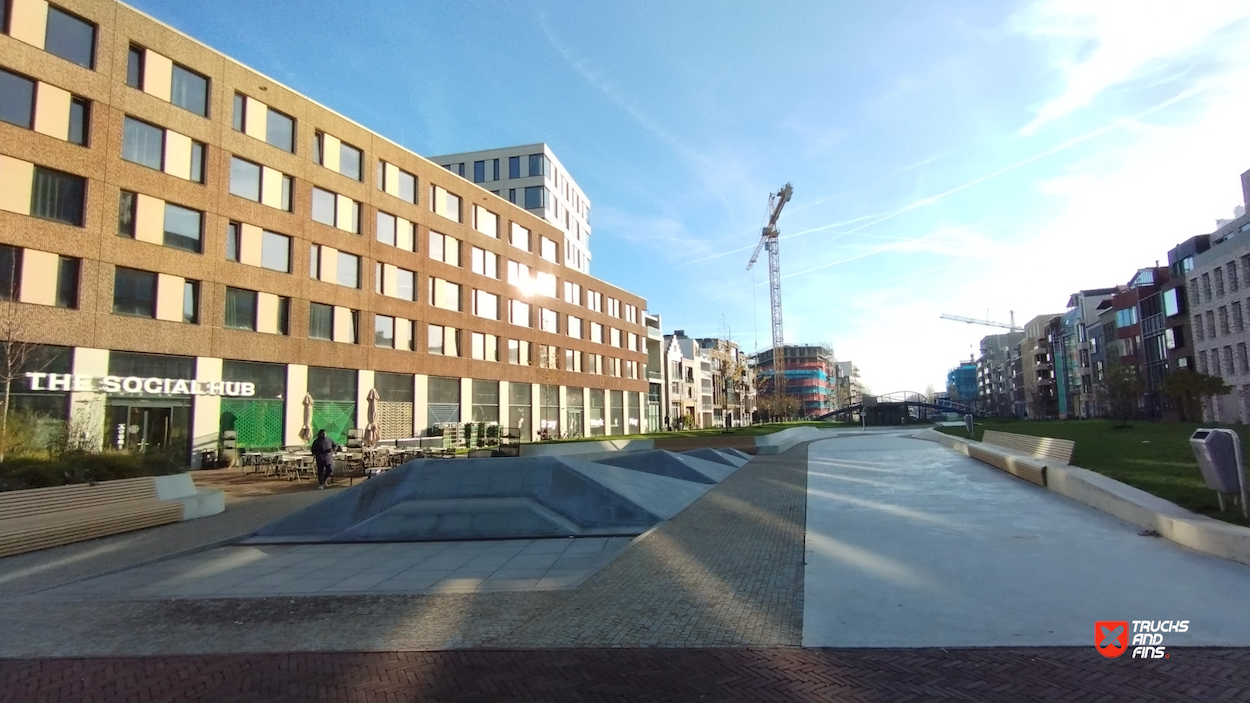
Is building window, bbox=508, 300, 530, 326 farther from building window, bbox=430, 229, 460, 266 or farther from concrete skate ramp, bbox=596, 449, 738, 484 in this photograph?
concrete skate ramp, bbox=596, 449, 738, 484

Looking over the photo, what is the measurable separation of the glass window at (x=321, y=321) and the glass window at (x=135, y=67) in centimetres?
1139

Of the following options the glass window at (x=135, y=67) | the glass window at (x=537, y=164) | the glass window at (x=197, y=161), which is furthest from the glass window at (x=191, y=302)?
the glass window at (x=537, y=164)

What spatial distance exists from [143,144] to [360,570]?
1065 inches

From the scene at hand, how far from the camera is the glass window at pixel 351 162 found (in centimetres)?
3562

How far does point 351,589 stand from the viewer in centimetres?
742

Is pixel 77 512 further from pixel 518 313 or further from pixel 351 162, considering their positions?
pixel 518 313

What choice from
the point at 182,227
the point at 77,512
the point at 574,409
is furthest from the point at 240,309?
the point at 574,409

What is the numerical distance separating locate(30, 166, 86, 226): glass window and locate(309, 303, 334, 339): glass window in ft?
33.1

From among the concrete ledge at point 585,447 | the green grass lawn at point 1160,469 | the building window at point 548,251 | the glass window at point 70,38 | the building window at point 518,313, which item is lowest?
the concrete ledge at point 585,447

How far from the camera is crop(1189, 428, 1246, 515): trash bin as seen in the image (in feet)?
25.1

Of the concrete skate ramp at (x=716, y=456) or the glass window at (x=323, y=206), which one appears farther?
the glass window at (x=323, y=206)

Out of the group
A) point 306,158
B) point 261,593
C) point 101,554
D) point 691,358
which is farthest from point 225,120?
point 691,358

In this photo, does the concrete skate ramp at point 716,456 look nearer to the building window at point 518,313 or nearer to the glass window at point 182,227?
the glass window at point 182,227

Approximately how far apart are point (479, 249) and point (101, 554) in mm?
37103
